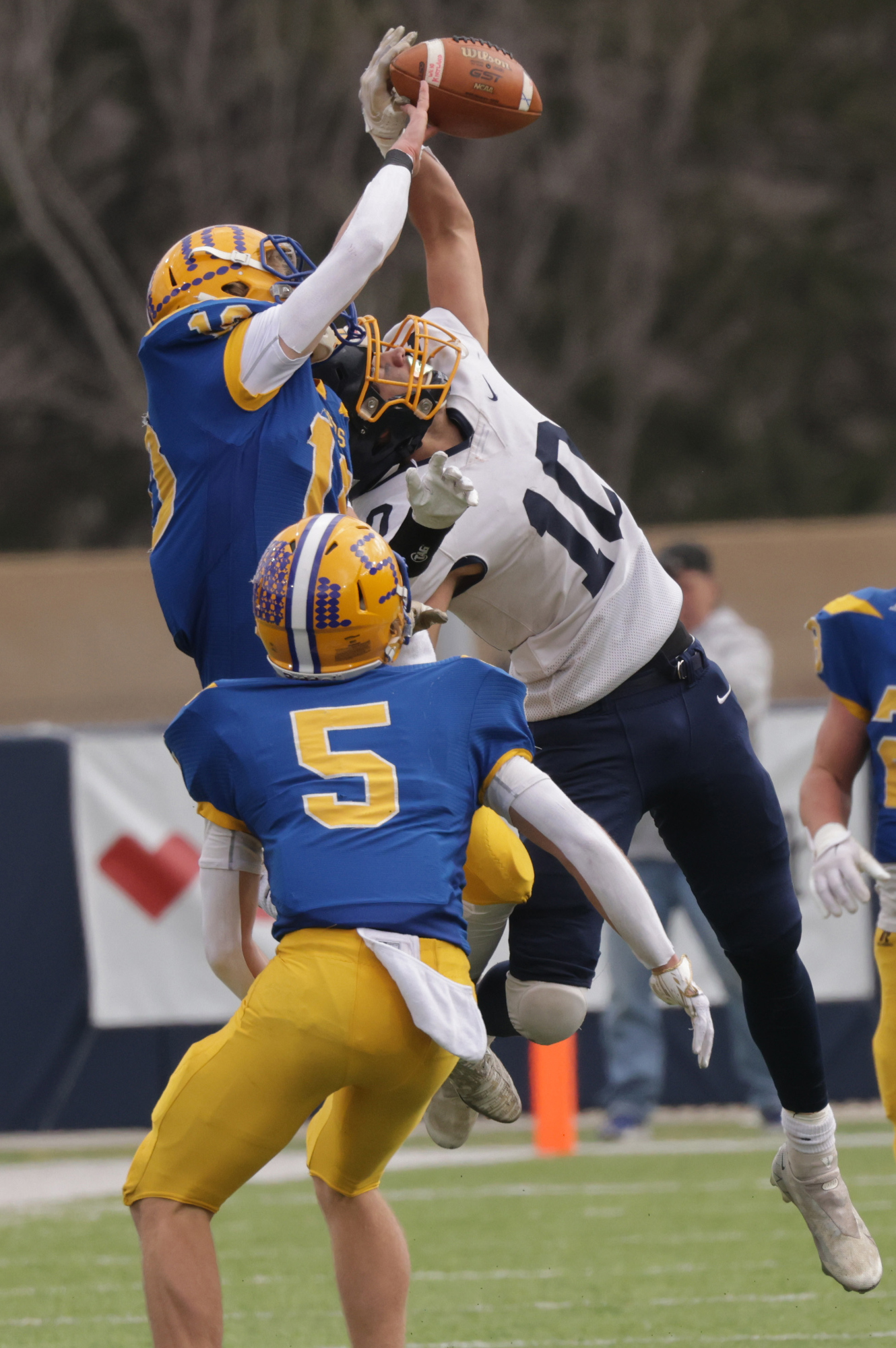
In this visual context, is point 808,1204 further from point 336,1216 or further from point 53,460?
point 53,460

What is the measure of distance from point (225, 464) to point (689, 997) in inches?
48.1

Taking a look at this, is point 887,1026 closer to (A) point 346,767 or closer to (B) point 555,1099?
(A) point 346,767

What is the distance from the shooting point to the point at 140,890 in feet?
27.2

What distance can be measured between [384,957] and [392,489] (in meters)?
1.10

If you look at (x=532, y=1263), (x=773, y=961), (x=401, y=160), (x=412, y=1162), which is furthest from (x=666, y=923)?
(x=401, y=160)

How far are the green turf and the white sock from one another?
705mm

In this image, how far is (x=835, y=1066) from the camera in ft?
28.0

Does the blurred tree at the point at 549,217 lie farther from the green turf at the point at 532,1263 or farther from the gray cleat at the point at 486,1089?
the gray cleat at the point at 486,1089

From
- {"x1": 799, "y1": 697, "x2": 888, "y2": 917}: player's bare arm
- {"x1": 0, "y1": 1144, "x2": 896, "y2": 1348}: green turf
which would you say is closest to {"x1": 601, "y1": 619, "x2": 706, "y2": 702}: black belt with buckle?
{"x1": 799, "y1": 697, "x2": 888, "y2": 917}: player's bare arm

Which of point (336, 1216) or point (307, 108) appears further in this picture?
point (307, 108)

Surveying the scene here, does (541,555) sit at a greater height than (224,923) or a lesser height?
greater

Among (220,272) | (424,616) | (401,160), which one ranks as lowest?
(424,616)

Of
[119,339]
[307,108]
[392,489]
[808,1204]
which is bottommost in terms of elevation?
[119,339]

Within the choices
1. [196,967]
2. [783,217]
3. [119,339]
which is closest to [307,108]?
[119,339]
